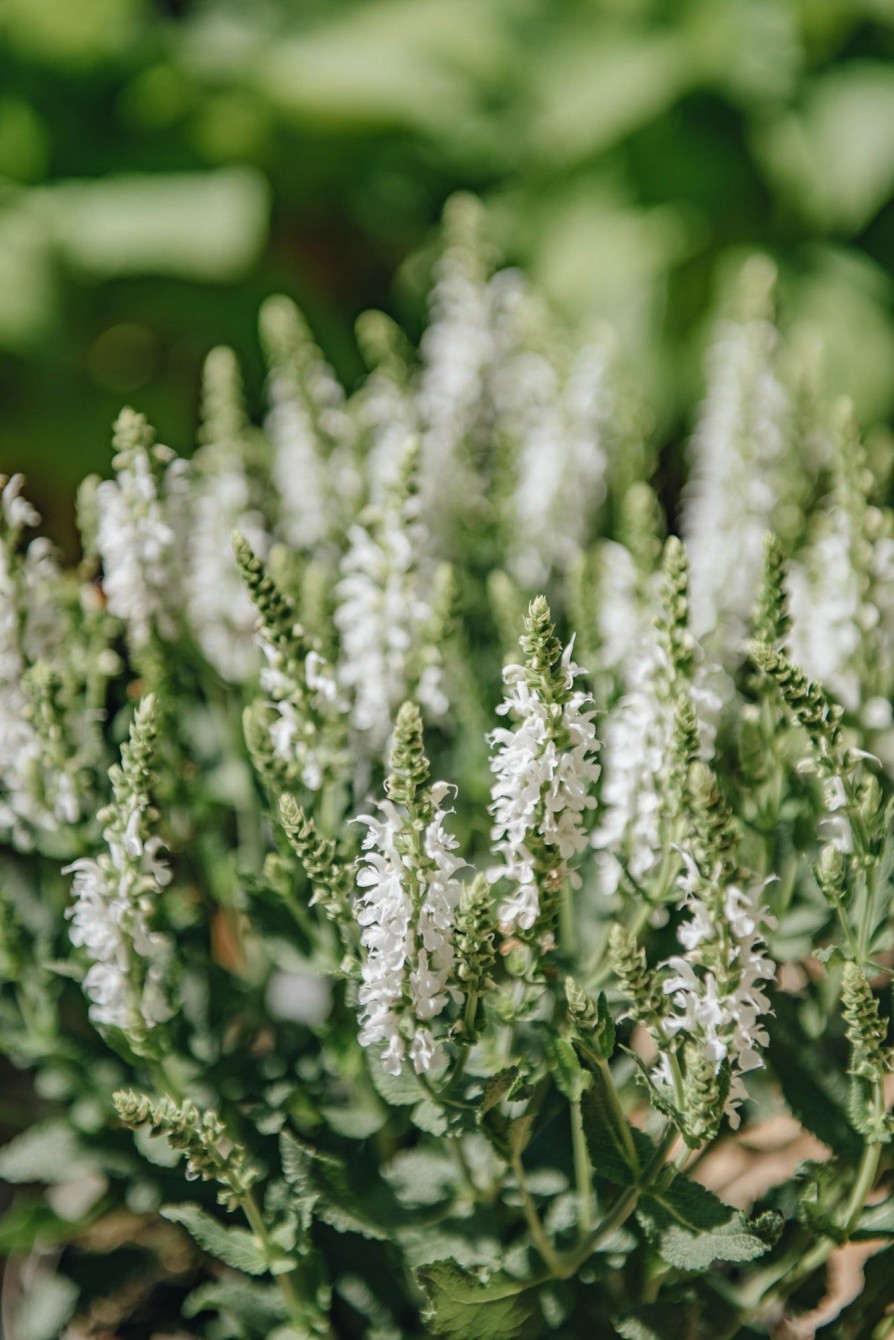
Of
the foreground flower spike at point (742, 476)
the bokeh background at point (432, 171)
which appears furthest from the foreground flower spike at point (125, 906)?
the bokeh background at point (432, 171)

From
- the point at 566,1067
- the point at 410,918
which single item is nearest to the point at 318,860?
the point at 410,918

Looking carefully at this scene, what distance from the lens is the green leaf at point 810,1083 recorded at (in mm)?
689

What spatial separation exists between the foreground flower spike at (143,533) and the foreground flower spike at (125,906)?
0.61 feet

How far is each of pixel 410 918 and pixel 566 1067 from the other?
12cm

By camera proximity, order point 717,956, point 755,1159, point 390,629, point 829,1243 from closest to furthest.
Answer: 1. point 717,956
2. point 829,1243
3. point 390,629
4. point 755,1159

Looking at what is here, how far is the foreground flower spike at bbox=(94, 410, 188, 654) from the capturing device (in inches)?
30.4

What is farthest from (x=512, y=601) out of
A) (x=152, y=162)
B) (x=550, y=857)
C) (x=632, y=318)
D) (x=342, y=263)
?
(x=342, y=263)

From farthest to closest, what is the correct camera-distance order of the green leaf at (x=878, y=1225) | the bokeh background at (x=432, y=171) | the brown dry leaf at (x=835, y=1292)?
the bokeh background at (x=432, y=171)
the brown dry leaf at (x=835, y=1292)
the green leaf at (x=878, y=1225)

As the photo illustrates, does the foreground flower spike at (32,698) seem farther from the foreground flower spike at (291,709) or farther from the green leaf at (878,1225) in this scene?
the green leaf at (878,1225)

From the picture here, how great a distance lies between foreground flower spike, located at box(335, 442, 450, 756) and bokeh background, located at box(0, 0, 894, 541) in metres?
1.18

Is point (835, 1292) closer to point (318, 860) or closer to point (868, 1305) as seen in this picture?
point (868, 1305)

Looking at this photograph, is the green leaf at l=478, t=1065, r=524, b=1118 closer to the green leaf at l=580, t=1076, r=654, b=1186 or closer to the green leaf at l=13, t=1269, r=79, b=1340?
the green leaf at l=580, t=1076, r=654, b=1186

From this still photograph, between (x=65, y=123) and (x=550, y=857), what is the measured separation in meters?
1.97

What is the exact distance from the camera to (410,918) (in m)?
0.57
